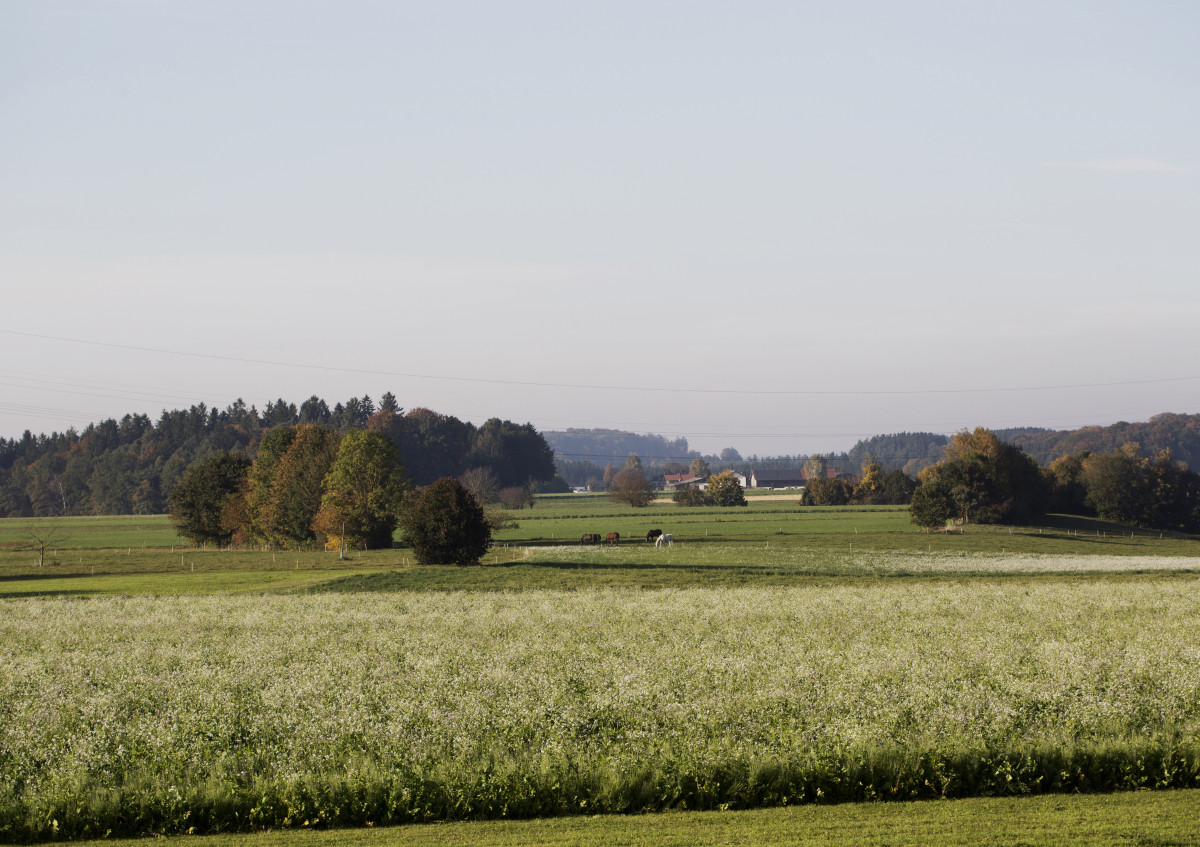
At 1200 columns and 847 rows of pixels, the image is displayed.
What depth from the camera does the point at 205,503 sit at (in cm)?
9481

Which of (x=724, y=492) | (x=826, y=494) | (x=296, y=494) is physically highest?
(x=296, y=494)

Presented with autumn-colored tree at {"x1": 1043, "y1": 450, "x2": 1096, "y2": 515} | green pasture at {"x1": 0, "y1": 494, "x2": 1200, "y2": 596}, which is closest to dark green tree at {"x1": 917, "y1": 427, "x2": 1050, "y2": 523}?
green pasture at {"x1": 0, "y1": 494, "x2": 1200, "y2": 596}

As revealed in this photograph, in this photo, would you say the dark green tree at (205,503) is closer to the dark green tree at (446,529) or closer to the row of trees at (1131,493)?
the dark green tree at (446,529)

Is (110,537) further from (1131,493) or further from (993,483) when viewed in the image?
(1131,493)

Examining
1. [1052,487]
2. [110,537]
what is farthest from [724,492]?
[110,537]

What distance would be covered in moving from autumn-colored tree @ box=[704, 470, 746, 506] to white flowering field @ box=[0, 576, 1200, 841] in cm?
12840

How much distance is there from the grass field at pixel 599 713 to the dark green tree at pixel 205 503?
57769mm

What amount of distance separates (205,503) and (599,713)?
283 feet

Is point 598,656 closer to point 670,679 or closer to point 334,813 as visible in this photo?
point 670,679

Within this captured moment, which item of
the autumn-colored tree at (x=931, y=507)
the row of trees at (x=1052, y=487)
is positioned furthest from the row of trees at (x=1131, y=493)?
the autumn-colored tree at (x=931, y=507)

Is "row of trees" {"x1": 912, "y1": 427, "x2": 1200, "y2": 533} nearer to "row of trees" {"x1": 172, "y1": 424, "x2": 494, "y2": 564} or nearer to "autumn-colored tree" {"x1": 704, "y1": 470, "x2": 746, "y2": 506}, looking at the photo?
"autumn-colored tree" {"x1": 704, "y1": 470, "x2": 746, "y2": 506}

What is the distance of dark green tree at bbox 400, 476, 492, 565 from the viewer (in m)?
61.8

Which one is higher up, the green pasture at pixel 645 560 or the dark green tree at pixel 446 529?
the dark green tree at pixel 446 529

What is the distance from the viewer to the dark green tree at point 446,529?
203 feet
